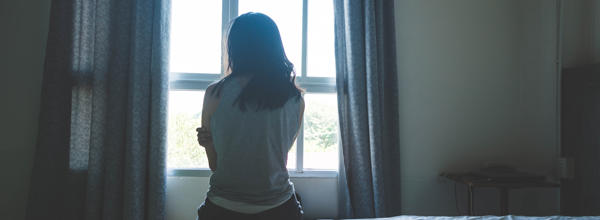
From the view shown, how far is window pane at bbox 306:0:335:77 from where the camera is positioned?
238 cm

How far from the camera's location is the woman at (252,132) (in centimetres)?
81

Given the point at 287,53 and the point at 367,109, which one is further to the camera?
the point at 287,53

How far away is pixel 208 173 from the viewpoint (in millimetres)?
2271

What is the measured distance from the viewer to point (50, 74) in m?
2.03

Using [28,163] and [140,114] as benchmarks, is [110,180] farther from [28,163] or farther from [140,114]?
[28,163]

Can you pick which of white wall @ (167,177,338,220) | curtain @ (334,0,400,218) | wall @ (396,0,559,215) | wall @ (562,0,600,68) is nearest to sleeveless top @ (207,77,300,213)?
curtain @ (334,0,400,218)

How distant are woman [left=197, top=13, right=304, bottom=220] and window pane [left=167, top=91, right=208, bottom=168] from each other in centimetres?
149

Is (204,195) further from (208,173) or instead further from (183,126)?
(183,126)

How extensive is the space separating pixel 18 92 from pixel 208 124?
1993mm

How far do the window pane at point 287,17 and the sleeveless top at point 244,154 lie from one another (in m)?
1.57

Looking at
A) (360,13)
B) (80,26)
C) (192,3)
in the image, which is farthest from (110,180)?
(360,13)

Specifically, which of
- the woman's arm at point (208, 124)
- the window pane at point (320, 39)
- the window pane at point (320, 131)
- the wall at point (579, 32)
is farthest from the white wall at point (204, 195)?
the wall at point (579, 32)

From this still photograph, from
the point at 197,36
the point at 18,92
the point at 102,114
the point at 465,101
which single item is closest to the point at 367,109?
the point at 465,101

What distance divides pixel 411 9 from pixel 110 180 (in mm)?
2267
